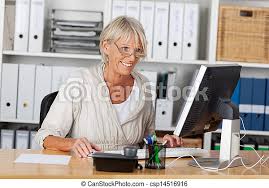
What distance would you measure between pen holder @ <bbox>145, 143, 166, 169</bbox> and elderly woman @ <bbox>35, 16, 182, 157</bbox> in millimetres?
399

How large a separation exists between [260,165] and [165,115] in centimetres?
150

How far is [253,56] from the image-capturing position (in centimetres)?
381

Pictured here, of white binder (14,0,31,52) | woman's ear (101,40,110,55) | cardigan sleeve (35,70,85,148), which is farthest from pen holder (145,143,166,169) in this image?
white binder (14,0,31,52)

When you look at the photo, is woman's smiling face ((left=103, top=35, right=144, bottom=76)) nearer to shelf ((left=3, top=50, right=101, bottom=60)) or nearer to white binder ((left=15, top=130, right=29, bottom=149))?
shelf ((left=3, top=50, right=101, bottom=60))

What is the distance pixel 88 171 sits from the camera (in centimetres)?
202

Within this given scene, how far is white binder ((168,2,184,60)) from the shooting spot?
3.73 m

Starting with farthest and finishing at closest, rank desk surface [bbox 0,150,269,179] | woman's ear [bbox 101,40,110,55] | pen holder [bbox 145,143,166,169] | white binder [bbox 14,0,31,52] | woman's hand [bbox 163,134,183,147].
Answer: white binder [bbox 14,0,31,52] → woman's ear [bbox 101,40,110,55] → woman's hand [bbox 163,134,183,147] → pen holder [bbox 145,143,166,169] → desk surface [bbox 0,150,269,179]

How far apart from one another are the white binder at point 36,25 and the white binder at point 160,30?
740 mm

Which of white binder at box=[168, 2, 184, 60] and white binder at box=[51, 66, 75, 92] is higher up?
white binder at box=[168, 2, 184, 60]

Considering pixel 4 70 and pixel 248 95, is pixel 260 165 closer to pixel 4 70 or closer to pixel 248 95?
pixel 248 95

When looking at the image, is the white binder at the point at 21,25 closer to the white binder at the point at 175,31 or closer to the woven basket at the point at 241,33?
the white binder at the point at 175,31

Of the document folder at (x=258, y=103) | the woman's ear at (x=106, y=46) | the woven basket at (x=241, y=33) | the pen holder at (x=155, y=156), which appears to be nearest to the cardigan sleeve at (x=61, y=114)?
the woman's ear at (x=106, y=46)
